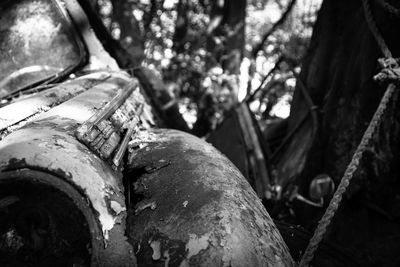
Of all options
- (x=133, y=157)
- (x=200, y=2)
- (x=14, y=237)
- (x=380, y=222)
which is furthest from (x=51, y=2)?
(x=200, y=2)

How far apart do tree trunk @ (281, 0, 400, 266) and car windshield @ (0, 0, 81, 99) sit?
176 cm

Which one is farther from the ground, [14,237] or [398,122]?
[14,237]

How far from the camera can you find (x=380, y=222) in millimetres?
2479

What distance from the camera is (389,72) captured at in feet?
6.28

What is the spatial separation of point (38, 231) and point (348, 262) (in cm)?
141

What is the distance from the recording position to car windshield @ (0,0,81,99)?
96.6 inches

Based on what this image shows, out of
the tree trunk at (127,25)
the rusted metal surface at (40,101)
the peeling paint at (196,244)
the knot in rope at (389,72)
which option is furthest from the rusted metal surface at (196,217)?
the tree trunk at (127,25)

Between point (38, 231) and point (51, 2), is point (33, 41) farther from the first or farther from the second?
point (38, 231)

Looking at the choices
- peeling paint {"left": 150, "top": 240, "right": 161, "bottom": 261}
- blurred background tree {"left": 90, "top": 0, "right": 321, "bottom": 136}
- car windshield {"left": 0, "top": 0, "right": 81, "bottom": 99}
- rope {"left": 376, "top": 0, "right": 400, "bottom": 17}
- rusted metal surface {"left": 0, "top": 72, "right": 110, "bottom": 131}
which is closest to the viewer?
peeling paint {"left": 150, "top": 240, "right": 161, "bottom": 261}

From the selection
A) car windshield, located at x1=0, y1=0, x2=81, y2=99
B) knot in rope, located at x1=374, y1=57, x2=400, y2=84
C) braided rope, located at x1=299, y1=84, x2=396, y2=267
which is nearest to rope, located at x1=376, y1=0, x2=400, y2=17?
knot in rope, located at x1=374, y1=57, x2=400, y2=84

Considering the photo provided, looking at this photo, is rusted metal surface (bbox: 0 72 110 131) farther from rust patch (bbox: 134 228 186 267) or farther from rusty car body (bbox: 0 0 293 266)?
rust patch (bbox: 134 228 186 267)

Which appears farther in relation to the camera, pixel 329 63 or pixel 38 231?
pixel 329 63

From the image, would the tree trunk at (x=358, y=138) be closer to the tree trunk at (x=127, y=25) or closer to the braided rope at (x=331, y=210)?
the braided rope at (x=331, y=210)

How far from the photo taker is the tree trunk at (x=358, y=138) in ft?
7.70
